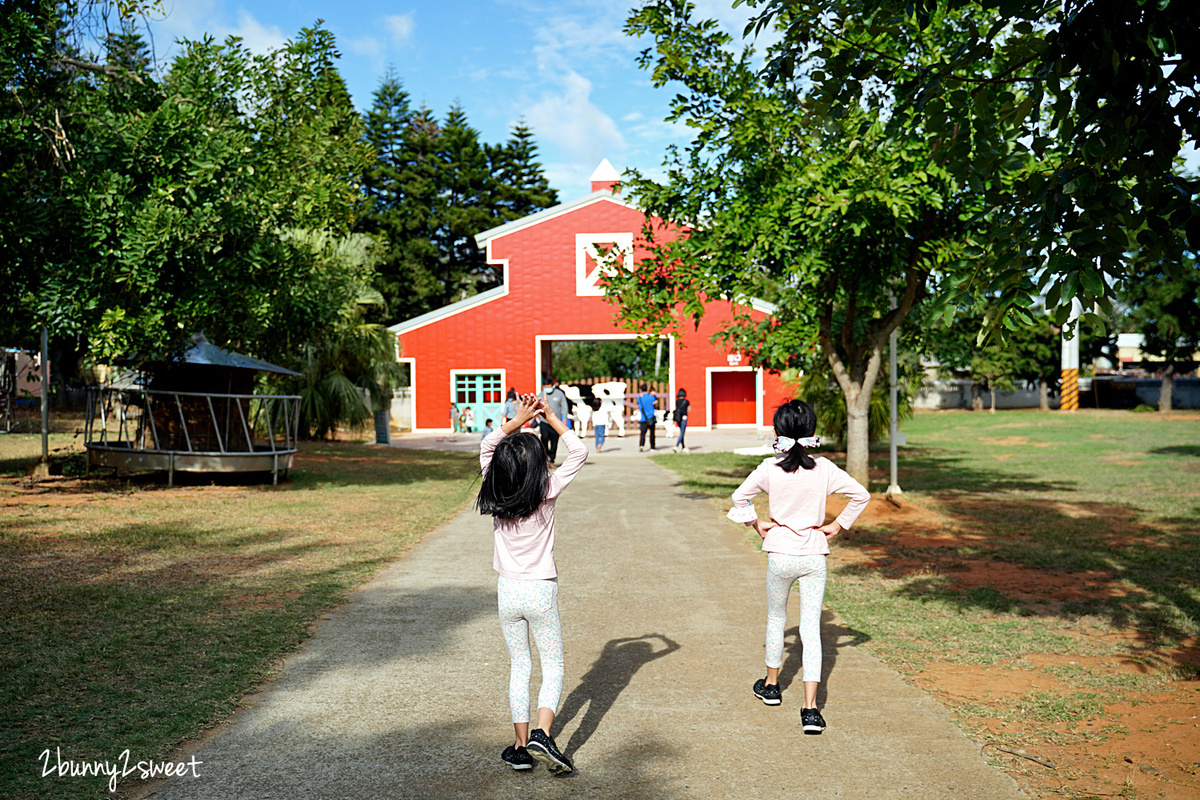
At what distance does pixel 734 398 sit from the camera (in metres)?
36.7

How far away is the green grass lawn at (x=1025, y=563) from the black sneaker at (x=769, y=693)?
4.01ft

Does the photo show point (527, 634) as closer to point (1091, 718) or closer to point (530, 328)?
point (1091, 718)

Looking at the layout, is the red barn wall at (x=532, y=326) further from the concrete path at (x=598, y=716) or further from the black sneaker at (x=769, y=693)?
the black sneaker at (x=769, y=693)

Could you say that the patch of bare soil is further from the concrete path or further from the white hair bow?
the white hair bow

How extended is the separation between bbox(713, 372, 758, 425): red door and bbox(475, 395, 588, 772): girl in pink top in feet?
106

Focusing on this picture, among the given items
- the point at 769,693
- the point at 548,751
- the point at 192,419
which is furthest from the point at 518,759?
the point at 192,419

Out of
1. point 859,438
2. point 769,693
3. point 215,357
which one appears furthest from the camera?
point 215,357

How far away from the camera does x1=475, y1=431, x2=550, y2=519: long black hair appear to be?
14.1ft

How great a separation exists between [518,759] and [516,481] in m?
1.25

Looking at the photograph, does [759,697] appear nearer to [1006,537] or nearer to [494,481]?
[494,481]

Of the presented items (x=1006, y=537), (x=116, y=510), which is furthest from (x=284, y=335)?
(x=1006, y=537)

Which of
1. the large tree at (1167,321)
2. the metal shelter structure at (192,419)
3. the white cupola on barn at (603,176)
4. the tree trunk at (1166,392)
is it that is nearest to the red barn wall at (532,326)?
the white cupola on barn at (603,176)

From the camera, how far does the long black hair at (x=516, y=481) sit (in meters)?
4.30

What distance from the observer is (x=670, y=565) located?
31.2 feet
